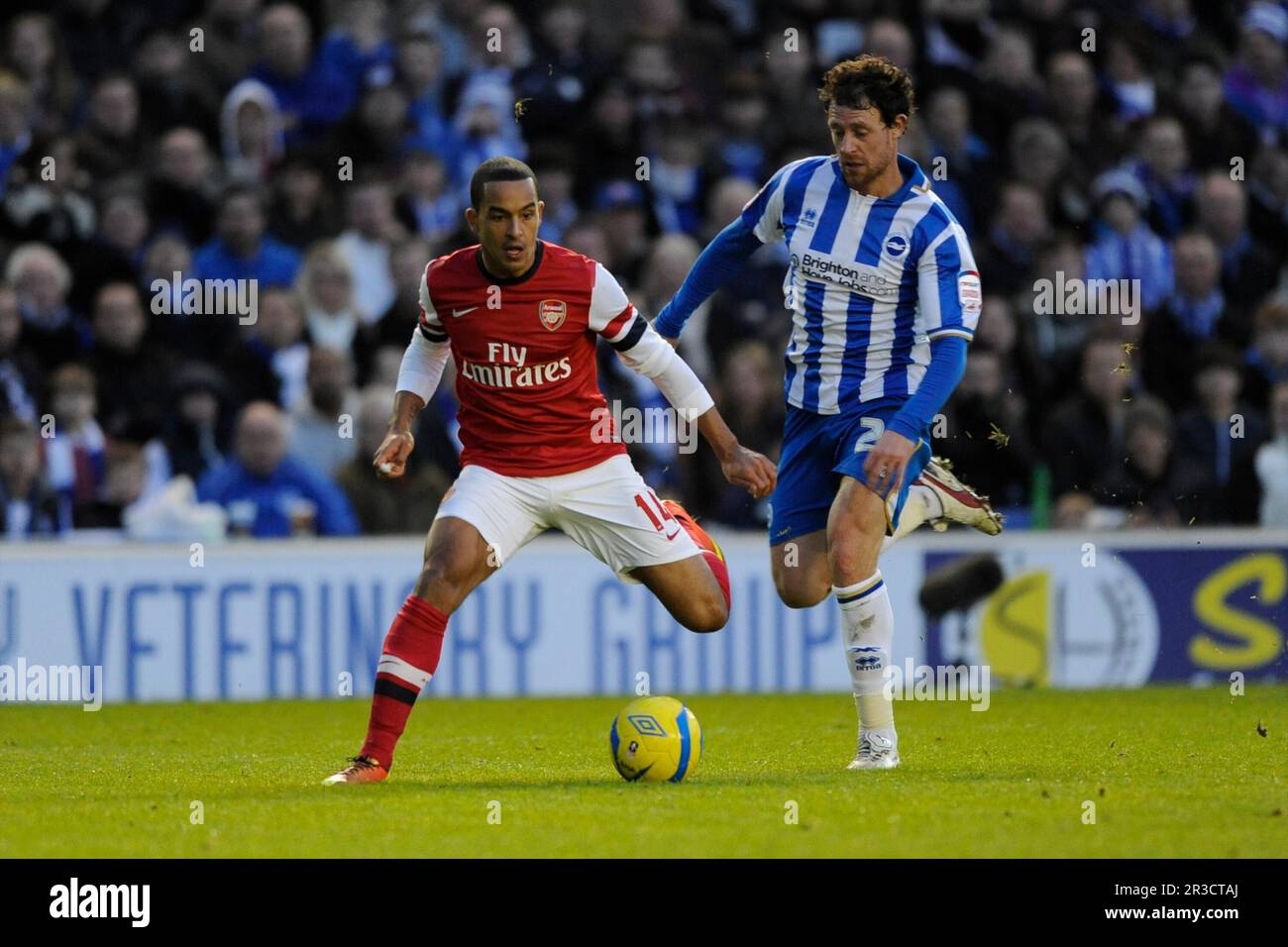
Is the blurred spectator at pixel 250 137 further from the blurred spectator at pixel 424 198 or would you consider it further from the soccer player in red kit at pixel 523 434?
the soccer player in red kit at pixel 523 434

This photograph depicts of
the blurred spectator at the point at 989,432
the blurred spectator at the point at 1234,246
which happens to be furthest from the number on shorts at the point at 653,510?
the blurred spectator at the point at 1234,246

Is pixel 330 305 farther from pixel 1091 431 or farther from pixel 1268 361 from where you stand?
pixel 1268 361

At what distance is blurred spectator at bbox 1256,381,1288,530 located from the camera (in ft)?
43.4

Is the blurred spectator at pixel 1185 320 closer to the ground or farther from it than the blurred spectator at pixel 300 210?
closer to the ground

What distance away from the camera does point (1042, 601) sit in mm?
12938

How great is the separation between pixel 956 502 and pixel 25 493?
6.07 metres

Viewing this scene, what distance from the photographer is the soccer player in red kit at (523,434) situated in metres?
7.38

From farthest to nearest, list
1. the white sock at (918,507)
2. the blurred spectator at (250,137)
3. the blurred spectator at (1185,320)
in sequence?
the blurred spectator at (250,137) < the blurred spectator at (1185,320) < the white sock at (918,507)

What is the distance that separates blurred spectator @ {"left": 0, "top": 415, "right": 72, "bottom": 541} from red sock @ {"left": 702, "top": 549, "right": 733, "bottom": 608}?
573 cm

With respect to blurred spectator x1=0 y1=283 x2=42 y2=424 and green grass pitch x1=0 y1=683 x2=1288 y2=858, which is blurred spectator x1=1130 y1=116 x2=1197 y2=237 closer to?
green grass pitch x1=0 y1=683 x2=1288 y2=858

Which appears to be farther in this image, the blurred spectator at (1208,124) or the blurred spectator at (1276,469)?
the blurred spectator at (1208,124)

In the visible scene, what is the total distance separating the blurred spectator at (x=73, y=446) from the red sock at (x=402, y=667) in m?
5.80

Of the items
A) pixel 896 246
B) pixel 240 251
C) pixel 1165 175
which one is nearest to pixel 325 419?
pixel 240 251
